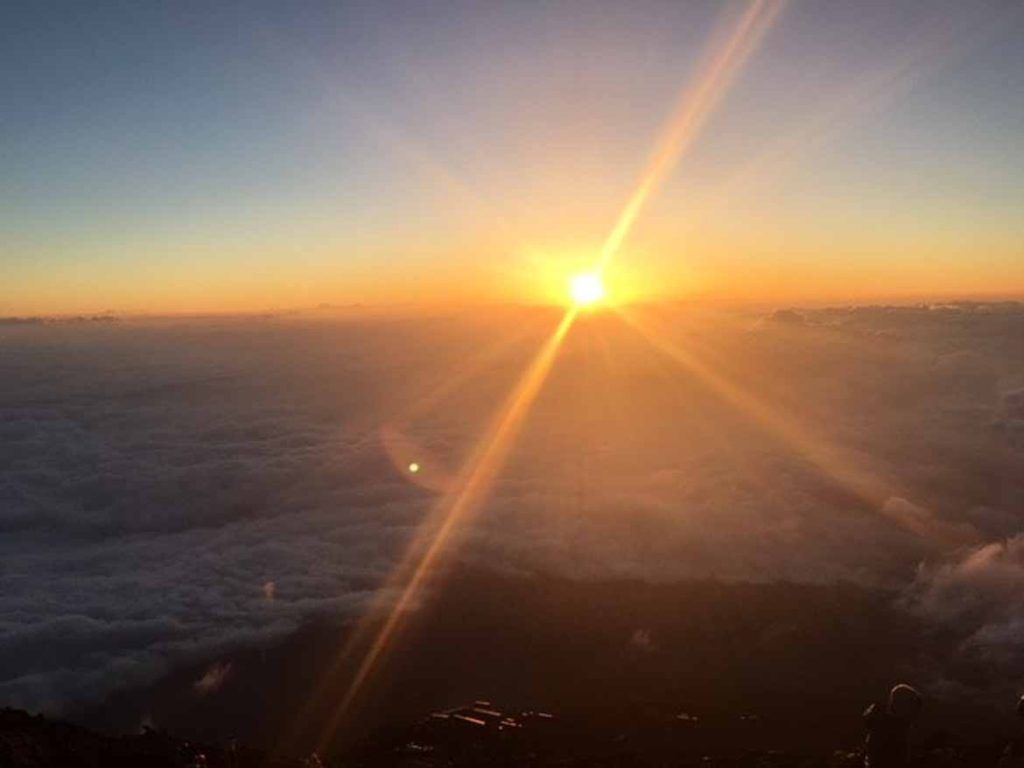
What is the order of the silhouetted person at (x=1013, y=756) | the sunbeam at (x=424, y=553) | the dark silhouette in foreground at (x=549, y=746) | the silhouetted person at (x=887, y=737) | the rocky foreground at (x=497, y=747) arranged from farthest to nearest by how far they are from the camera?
the sunbeam at (x=424, y=553), the silhouetted person at (x=1013, y=756), the rocky foreground at (x=497, y=747), the dark silhouette in foreground at (x=549, y=746), the silhouetted person at (x=887, y=737)

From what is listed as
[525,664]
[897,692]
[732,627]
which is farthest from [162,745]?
[732,627]

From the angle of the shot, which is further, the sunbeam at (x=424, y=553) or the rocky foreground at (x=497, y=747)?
the sunbeam at (x=424, y=553)

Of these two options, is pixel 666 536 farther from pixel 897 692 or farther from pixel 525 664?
pixel 897 692

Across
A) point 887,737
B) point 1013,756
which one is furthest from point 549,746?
point 887,737

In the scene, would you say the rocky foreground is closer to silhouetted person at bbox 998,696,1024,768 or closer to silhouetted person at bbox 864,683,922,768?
silhouetted person at bbox 998,696,1024,768

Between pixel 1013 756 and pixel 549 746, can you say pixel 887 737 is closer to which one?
pixel 1013 756

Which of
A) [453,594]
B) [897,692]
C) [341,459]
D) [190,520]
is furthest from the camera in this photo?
[341,459]

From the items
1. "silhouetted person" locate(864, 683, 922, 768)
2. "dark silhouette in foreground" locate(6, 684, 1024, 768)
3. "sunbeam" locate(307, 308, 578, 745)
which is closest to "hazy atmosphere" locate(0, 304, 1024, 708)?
"sunbeam" locate(307, 308, 578, 745)

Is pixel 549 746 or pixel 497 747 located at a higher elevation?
pixel 549 746

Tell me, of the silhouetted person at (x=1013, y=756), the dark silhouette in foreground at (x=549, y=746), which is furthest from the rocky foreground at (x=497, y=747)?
the silhouetted person at (x=1013, y=756)

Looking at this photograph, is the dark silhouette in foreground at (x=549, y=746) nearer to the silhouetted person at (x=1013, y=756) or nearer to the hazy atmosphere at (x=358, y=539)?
the silhouetted person at (x=1013, y=756)

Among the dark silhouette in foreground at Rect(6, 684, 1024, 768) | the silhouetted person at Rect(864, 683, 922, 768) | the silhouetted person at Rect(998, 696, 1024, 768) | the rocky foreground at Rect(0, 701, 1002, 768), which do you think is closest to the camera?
the silhouetted person at Rect(864, 683, 922, 768)
